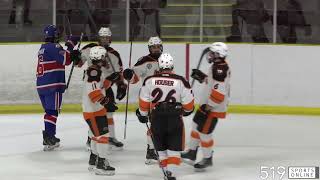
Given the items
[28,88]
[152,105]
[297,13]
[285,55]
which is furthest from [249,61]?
[152,105]

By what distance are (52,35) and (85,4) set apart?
3.28 meters

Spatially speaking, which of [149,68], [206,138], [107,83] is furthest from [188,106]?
[107,83]

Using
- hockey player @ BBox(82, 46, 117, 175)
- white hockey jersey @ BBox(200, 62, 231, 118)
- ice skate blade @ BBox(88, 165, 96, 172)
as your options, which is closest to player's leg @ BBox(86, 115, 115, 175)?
hockey player @ BBox(82, 46, 117, 175)

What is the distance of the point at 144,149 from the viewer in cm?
699

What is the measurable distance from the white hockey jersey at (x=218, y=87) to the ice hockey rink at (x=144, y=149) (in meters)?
0.56

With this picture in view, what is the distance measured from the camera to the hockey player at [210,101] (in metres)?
5.90

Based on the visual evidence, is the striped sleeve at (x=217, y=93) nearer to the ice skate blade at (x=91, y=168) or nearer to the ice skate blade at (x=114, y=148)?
the ice skate blade at (x=91, y=168)

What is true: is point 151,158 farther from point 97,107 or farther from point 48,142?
point 48,142

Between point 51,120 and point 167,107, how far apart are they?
2.09 m

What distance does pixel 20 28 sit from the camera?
979cm

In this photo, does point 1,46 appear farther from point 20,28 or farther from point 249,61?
point 249,61

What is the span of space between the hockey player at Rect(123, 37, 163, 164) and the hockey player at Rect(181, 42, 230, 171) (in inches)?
13.3

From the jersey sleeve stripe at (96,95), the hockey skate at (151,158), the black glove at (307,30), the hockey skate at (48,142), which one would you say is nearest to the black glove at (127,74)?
the jersey sleeve stripe at (96,95)

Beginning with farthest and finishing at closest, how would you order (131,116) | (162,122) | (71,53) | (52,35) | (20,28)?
(20,28), (131,116), (52,35), (71,53), (162,122)
